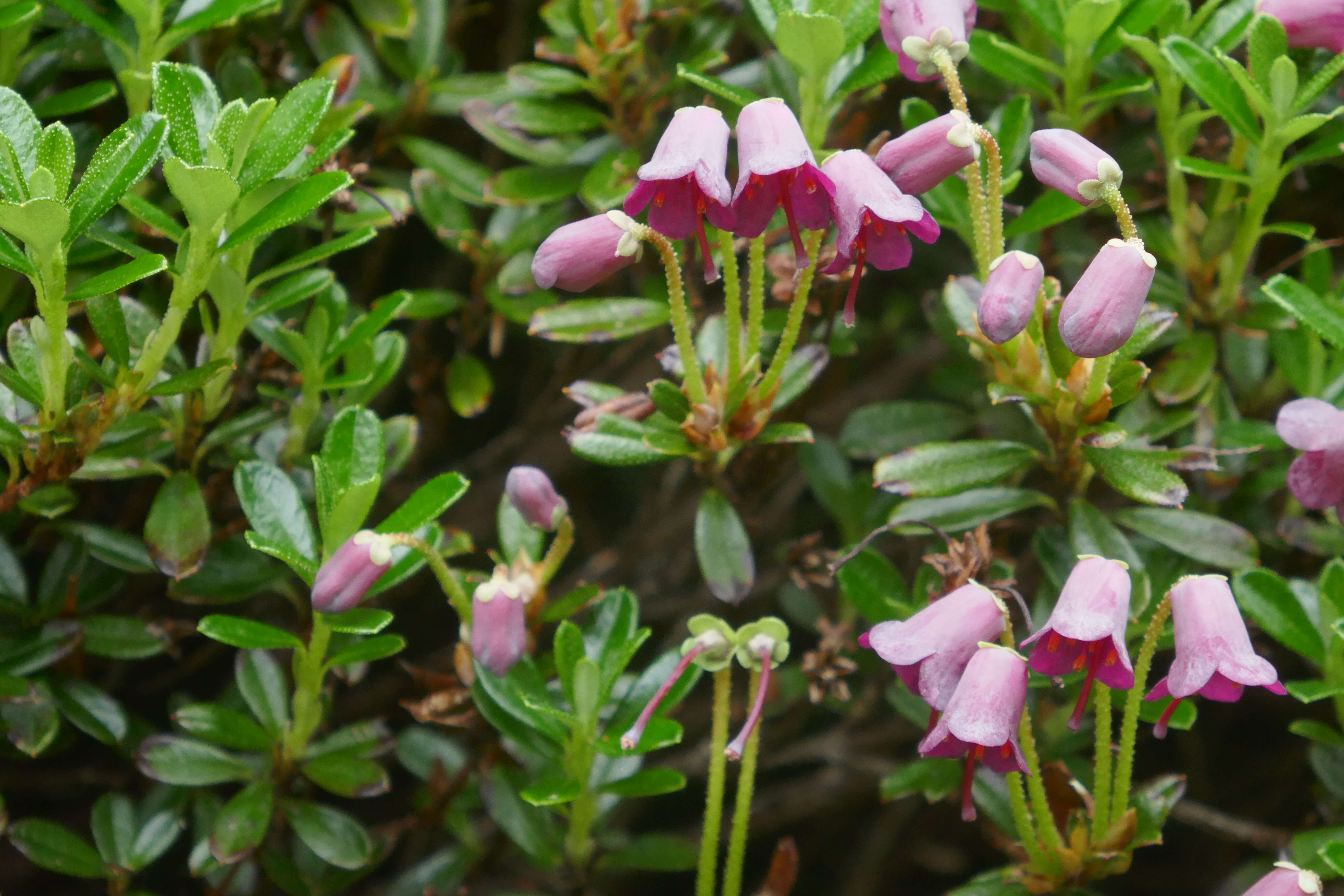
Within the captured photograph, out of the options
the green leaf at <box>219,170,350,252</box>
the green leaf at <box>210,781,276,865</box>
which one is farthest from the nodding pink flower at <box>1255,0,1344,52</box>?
the green leaf at <box>210,781,276,865</box>

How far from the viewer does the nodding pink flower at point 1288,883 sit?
882 millimetres

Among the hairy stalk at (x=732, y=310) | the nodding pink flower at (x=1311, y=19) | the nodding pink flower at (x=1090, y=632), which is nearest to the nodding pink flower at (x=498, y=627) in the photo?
the hairy stalk at (x=732, y=310)

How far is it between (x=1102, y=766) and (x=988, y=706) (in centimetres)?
23

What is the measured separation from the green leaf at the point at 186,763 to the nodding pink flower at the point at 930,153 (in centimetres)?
91

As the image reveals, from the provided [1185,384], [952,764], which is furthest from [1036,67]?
[952,764]

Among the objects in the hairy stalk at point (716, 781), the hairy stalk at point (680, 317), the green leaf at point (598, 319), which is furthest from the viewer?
the green leaf at point (598, 319)

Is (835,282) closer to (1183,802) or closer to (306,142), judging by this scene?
(306,142)

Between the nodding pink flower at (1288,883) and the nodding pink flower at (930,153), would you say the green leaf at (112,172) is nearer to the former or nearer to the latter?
the nodding pink flower at (930,153)

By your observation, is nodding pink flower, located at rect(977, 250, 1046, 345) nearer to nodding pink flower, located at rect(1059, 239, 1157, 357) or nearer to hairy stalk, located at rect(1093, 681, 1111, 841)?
nodding pink flower, located at rect(1059, 239, 1157, 357)

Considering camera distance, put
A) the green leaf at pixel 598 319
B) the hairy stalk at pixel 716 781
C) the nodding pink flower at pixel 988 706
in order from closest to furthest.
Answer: the nodding pink flower at pixel 988 706 → the hairy stalk at pixel 716 781 → the green leaf at pixel 598 319

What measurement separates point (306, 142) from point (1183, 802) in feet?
4.11

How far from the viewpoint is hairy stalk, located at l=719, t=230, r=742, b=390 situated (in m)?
1.01

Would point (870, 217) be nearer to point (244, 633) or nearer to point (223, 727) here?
point (244, 633)

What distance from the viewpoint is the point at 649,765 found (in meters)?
1.64
